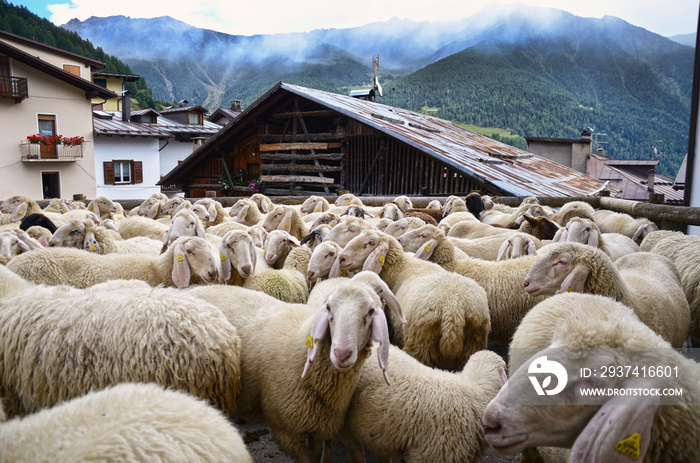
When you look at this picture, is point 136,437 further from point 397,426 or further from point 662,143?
point 662,143

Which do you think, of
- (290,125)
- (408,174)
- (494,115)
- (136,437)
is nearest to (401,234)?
(136,437)

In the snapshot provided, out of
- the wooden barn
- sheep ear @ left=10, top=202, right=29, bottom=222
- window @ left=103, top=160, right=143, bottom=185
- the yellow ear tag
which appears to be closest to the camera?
the yellow ear tag

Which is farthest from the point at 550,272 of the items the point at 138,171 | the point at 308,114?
the point at 138,171

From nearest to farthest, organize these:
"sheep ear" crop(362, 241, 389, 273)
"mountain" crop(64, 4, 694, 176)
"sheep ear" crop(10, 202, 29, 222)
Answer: "sheep ear" crop(362, 241, 389, 273) → "sheep ear" crop(10, 202, 29, 222) → "mountain" crop(64, 4, 694, 176)

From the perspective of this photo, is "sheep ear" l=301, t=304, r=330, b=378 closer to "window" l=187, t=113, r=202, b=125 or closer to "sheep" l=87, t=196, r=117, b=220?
"sheep" l=87, t=196, r=117, b=220

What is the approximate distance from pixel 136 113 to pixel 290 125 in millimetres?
22733

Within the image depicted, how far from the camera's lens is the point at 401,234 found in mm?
6086

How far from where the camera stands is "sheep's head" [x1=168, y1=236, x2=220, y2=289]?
14.0 feet

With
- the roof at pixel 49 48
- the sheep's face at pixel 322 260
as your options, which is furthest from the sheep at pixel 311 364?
the roof at pixel 49 48

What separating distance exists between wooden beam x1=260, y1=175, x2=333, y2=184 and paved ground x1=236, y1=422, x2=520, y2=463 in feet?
47.5

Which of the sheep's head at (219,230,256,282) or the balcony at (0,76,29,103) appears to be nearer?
the sheep's head at (219,230,256,282)

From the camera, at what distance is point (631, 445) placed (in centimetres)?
171

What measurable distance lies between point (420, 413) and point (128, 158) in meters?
34.5

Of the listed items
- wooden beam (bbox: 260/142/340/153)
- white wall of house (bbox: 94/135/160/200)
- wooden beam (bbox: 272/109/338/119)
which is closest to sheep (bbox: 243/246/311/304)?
wooden beam (bbox: 260/142/340/153)
